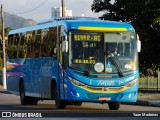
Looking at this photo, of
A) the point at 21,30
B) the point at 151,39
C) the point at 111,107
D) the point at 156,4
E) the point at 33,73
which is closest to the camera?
the point at 111,107

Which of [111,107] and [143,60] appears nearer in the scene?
[111,107]

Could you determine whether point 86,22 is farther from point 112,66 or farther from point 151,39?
point 151,39

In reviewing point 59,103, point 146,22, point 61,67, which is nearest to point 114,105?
point 59,103

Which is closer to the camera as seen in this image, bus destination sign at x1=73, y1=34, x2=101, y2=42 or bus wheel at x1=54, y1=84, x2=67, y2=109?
bus destination sign at x1=73, y1=34, x2=101, y2=42

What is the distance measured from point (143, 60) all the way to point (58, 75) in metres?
17.9

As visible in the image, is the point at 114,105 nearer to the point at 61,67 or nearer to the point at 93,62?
the point at 93,62

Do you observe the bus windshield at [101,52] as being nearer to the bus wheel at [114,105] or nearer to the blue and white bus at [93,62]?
the blue and white bus at [93,62]

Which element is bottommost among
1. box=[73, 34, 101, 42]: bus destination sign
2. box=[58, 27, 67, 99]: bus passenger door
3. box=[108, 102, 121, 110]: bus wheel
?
box=[108, 102, 121, 110]: bus wheel

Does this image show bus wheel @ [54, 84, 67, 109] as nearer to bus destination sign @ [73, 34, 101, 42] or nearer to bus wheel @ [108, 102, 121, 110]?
bus wheel @ [108, 102, 121, 110]

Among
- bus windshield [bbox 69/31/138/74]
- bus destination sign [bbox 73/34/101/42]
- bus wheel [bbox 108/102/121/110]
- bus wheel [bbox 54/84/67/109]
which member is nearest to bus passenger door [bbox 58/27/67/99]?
bus windshield [bbox 69/31/138/74]

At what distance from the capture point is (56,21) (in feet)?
80.5

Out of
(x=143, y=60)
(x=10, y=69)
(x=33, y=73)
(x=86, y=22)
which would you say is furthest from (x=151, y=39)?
(x=86, y=22)

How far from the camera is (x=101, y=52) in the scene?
890 inches

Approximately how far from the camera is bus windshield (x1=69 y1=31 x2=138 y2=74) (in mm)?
22422
